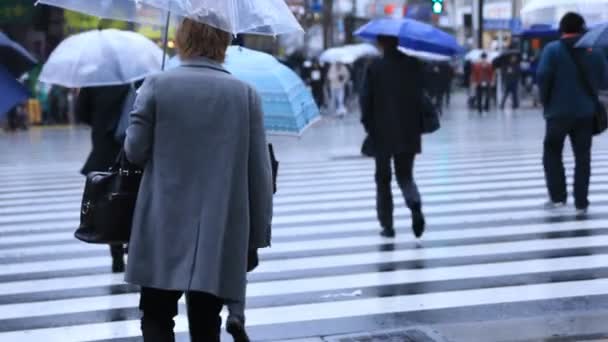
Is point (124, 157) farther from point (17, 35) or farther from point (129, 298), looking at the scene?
point (17, 35)

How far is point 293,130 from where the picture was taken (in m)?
7.19

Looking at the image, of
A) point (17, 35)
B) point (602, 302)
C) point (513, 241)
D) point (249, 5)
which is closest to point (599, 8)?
point (513, 241)

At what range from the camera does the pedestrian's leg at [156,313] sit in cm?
452

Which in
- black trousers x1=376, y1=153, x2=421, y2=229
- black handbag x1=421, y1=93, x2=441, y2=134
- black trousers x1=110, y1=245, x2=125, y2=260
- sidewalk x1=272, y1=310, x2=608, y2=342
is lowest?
black trousers x1=110, y1=245, x2=125, y2=260

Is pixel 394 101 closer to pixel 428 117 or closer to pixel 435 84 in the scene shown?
pixel 428 117

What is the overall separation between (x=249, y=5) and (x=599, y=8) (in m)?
5.91

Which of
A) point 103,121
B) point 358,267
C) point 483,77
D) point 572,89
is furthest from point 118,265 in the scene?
point 483,77

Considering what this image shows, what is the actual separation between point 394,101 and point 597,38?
1.74 meters

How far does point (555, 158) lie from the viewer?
11031mm

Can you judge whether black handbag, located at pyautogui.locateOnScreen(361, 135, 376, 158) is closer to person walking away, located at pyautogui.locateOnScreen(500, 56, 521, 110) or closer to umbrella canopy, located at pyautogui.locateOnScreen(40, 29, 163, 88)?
umbrella canopy, located at pyautogui.locateOnScreen(40, 29, 163, 88)

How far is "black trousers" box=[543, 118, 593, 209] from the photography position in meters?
10.7

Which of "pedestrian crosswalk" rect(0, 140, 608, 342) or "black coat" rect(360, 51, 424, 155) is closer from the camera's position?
"pedestrian crosswalk" rect(0, 140, 608, 342)

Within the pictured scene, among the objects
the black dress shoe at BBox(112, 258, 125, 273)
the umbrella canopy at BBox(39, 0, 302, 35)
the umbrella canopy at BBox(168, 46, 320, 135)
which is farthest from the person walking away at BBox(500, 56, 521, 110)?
the umbrella canopy at BBox(39, 0, 302, 35)

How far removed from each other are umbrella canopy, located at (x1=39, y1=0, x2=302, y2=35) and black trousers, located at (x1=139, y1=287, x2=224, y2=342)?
1112mm
